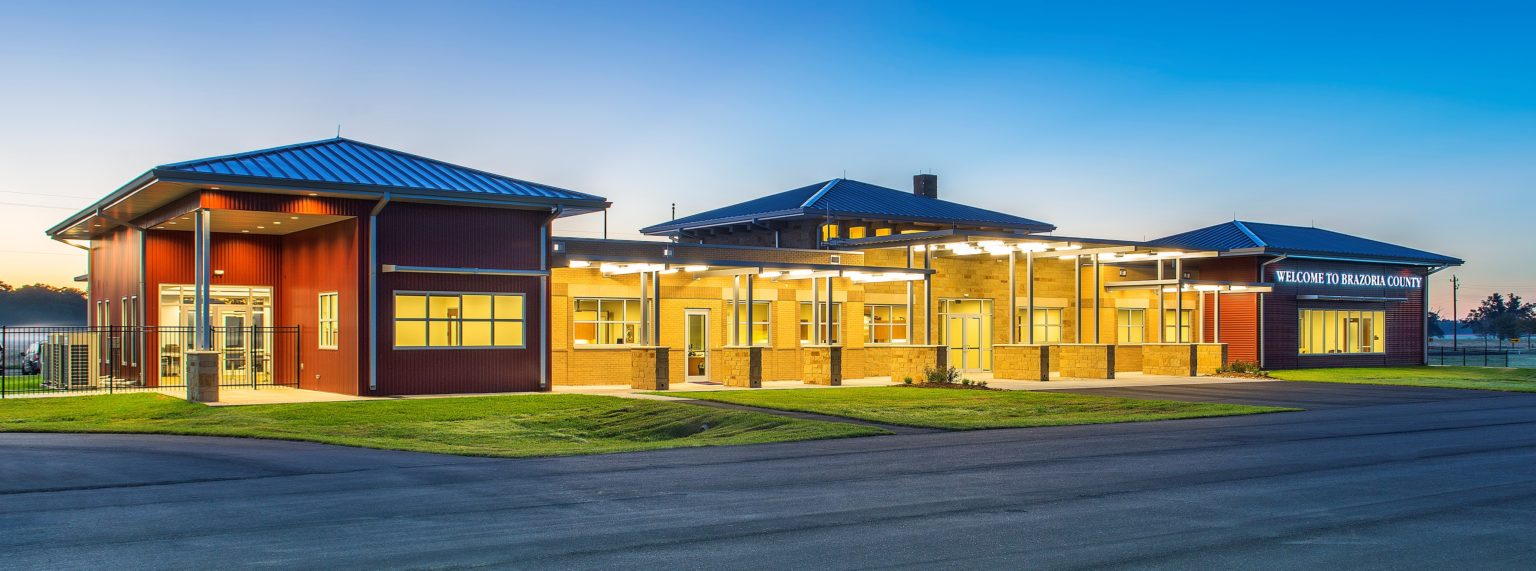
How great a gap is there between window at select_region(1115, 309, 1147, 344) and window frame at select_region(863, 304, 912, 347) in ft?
27.9

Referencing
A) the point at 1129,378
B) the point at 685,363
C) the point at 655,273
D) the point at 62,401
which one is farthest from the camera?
the point at 1129,378

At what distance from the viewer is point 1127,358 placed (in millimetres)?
38906

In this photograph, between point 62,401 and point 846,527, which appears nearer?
point 846,527

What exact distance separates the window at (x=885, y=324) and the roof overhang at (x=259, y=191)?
903 centimetres

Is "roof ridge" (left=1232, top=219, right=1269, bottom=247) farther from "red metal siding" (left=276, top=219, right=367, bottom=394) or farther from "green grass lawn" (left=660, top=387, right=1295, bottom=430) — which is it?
"red metal siding" (left=276, top=219, right=367, bottom=394)

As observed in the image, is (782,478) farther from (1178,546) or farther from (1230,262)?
(1230,262)

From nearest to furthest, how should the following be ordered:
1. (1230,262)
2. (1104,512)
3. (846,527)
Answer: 1. (846,527)
2. (1104,512)
3. (1230,262)

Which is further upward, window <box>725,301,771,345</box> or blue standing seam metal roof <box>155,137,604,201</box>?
blue standing seam metal roof <box>155,137,604,201</box>

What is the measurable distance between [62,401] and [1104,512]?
808 inches

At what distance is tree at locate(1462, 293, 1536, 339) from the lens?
126 metres

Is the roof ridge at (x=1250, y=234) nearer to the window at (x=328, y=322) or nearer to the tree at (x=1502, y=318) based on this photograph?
the window at (x=328, y=322)

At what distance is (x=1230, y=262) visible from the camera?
43438mm

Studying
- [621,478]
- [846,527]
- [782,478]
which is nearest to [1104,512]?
[846,527]

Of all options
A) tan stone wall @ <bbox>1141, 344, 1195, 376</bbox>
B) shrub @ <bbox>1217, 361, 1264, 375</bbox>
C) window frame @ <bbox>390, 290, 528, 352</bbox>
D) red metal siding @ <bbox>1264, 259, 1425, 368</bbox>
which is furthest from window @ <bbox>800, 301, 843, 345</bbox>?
red metal siding @ <bbox>1264, 259, 1425, 368</bbox>
